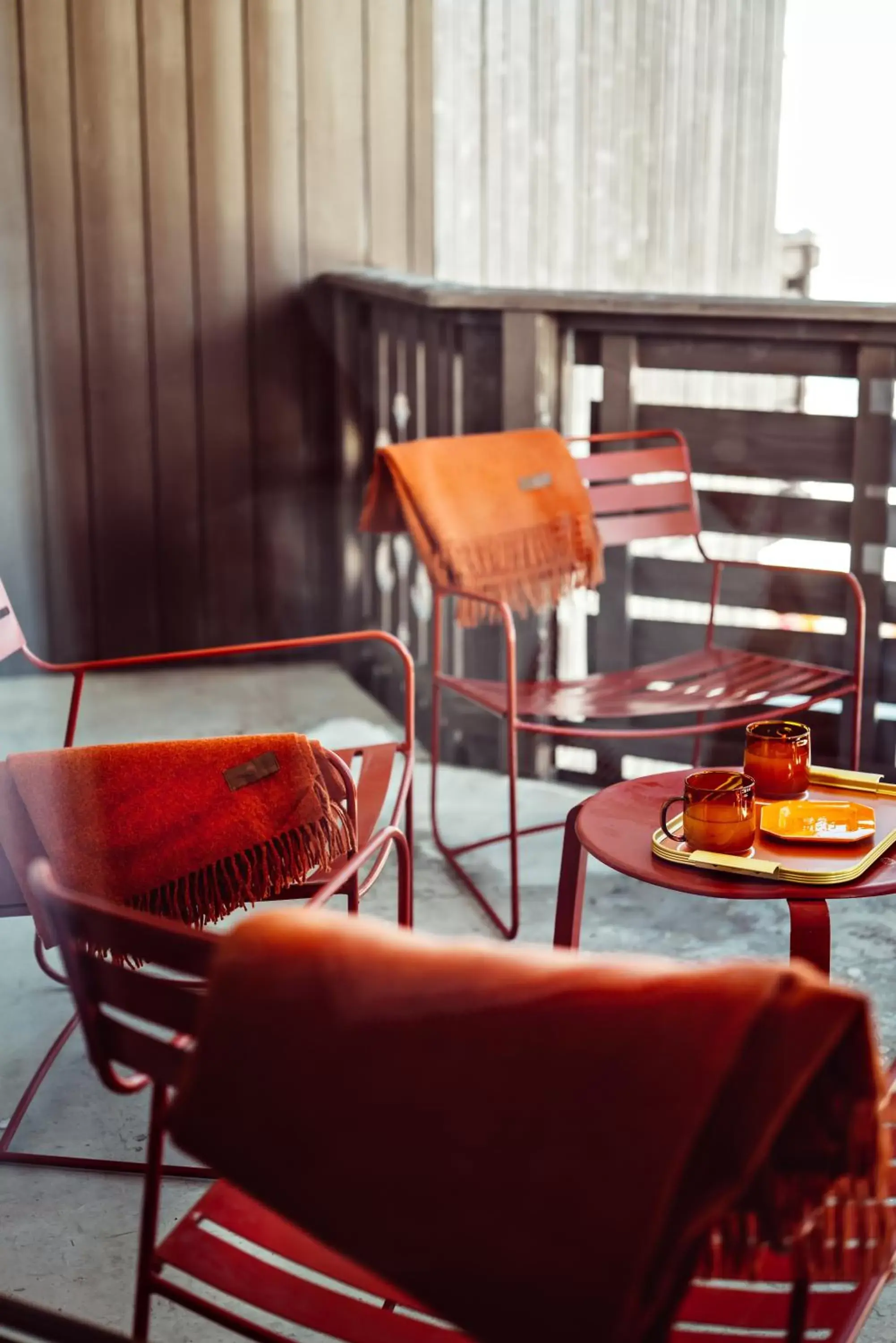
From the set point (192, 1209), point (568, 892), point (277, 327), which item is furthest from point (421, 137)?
point (192, 1209)

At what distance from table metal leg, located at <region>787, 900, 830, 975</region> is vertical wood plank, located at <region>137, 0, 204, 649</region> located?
8.67 ft

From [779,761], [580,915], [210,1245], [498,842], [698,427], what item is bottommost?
[498,842]

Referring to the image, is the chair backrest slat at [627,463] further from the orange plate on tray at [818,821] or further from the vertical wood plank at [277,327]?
the vertical wood plank at [277,327]

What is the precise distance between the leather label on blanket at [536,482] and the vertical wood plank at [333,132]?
4.57 feet

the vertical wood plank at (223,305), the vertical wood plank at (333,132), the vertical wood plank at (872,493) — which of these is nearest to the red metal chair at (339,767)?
the vertical wood plank at (872,493)

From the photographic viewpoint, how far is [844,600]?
9.43 feet

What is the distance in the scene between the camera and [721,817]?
157 centimetres

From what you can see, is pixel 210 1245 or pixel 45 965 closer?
pixel 210 1245

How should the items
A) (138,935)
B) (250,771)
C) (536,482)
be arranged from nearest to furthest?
(138,935) < (250,771) < (536,482)

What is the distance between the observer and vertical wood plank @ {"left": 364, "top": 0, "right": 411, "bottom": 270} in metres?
3.76

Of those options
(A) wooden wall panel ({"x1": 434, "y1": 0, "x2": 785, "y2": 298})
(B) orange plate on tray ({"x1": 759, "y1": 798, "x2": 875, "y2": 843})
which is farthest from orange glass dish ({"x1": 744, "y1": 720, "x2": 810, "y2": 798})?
(A) wooden wall panel ({"x1": 434, "y1": 0, "x2": 785, "y2": 298})

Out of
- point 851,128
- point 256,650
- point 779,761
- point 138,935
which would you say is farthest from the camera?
point 851,128

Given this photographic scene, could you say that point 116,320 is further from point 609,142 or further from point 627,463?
point 609,142

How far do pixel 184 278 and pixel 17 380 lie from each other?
0.48 meters
